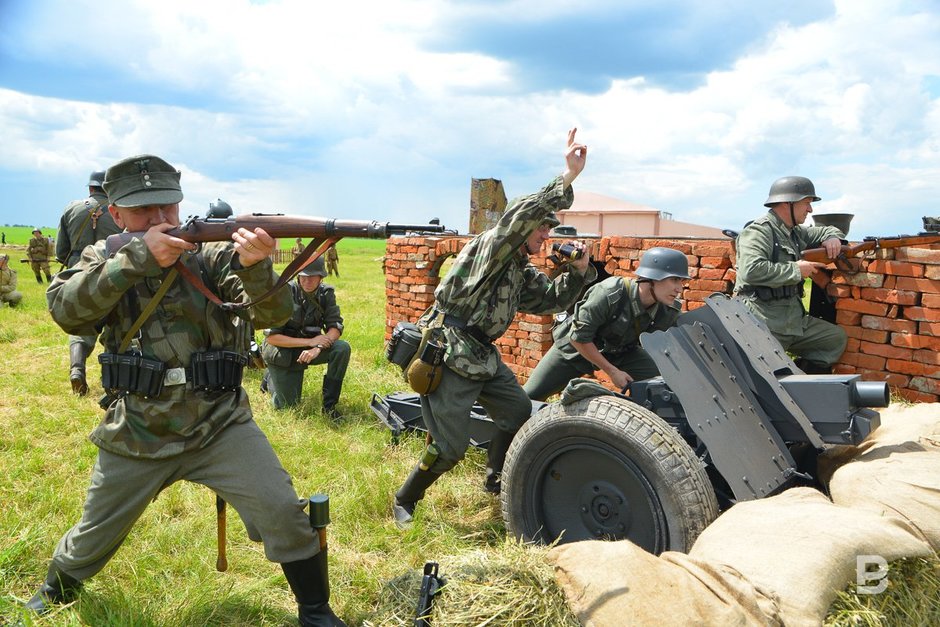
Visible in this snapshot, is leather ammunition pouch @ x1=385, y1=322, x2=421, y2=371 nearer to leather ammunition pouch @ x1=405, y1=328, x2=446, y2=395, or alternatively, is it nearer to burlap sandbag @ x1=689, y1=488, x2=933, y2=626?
leather ammunition pouch @ x1=405, y1=328, x2=446, y2=395

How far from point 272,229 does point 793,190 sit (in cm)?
434

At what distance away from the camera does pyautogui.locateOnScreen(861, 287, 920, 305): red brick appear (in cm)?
537

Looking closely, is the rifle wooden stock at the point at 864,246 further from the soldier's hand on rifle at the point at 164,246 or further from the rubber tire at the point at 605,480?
the soldier's hand on rifle at the point at 164,246

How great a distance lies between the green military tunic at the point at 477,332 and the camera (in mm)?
3845

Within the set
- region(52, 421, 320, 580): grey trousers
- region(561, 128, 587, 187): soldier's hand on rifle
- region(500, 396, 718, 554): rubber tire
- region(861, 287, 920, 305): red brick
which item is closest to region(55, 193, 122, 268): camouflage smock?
region(52, 421, 320, 580): grey trousers

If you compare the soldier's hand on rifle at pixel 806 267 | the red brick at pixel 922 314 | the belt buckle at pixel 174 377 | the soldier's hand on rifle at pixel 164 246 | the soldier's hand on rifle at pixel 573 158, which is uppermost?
the soldier's hand on rifle at pixel 573 158

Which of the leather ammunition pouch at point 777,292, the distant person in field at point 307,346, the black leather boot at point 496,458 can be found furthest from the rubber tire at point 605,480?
the distant person in field at point 307,346

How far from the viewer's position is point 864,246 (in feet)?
18.1

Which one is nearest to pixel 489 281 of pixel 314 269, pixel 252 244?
pixel 252 244

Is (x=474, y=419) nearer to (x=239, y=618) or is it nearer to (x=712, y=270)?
(x=239, y=618)

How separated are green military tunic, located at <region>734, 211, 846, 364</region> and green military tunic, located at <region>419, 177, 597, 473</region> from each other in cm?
219

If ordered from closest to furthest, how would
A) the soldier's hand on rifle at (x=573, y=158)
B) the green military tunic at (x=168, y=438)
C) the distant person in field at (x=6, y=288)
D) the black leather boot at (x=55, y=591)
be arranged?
the green military tunic at (x=168, y=438)
the black leather boot at (x=55, y=591)
the soldier's hand on rifle at (x=573, y=158)
the distant person in field at (x=6, y=288)

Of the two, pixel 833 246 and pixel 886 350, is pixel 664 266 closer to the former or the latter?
pixel 833 246

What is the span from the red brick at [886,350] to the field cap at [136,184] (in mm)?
5254
